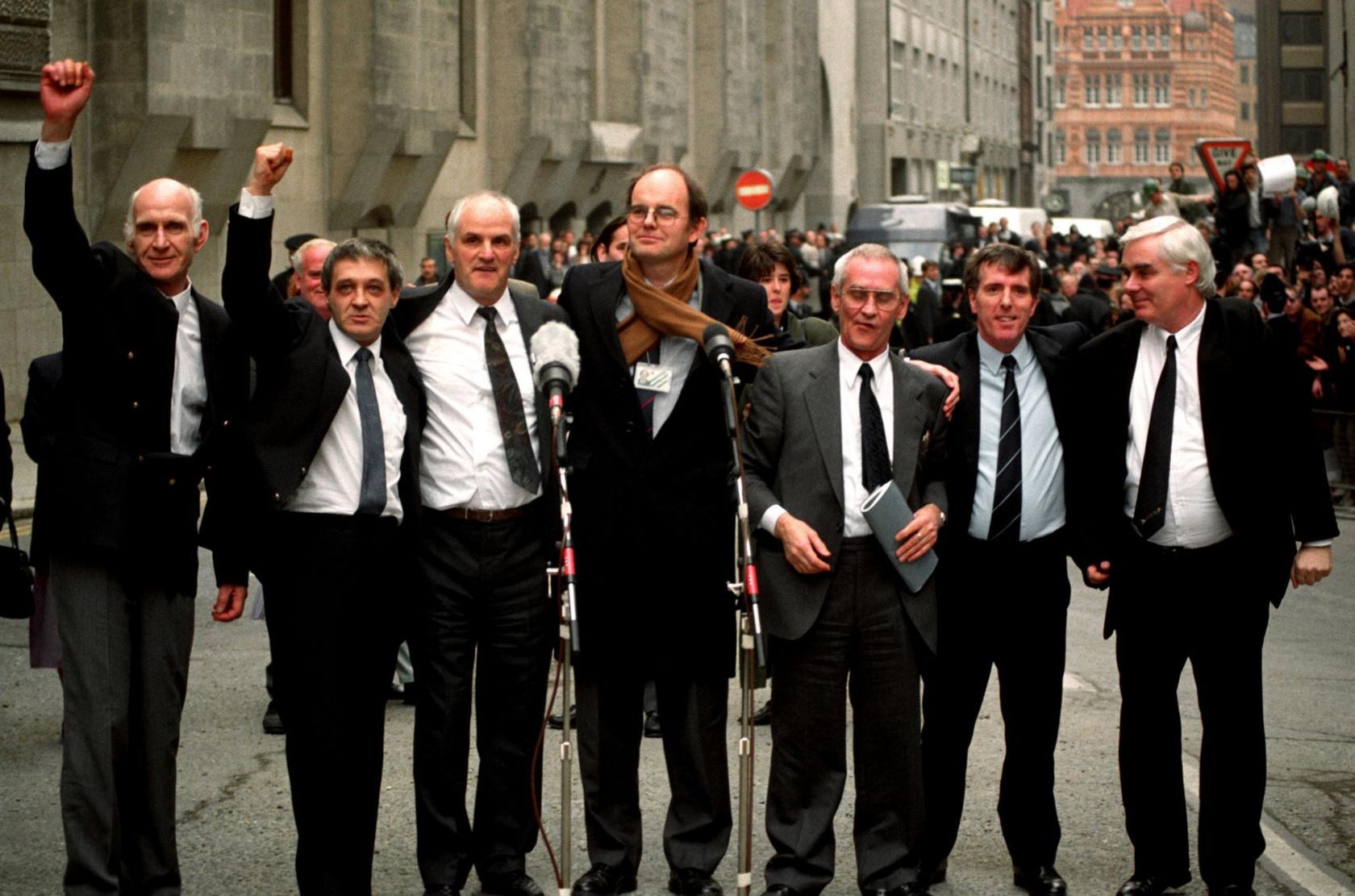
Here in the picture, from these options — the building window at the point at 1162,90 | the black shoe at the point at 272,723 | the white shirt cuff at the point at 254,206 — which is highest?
the building window at the point at 1162,90

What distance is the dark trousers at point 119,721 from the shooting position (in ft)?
20.7

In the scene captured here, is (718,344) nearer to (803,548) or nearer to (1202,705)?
(803,548)

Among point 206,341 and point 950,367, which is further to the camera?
point 950,367

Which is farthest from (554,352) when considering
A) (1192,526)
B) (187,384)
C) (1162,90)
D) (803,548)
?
(1162,90)

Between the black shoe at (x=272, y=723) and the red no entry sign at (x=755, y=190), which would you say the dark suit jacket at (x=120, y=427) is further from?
the red no entry sign at (x=755, y=190)

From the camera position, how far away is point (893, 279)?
6.78 meters

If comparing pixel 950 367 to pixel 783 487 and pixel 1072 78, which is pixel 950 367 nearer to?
pixel 783 487

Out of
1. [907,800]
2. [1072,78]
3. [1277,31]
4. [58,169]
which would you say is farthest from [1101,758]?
[1072,78]

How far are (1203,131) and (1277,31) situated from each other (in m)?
79.0

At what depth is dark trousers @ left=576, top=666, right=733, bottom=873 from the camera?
22.4 feet

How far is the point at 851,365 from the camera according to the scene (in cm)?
684

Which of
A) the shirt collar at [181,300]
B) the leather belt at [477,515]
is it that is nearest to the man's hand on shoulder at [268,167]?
the shirt collar at [181,300]

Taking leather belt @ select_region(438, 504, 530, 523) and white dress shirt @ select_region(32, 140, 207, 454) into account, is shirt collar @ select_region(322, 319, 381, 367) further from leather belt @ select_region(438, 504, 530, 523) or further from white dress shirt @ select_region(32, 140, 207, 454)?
leather belt @ select_region(438, 504, 530, 523)

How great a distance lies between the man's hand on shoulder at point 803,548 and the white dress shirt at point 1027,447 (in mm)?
598
